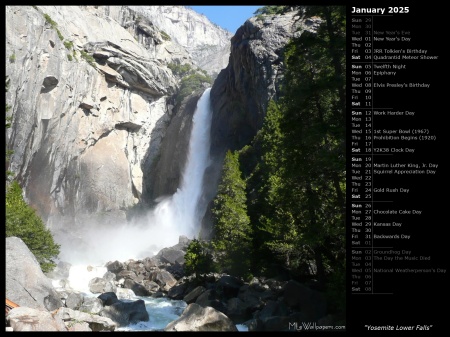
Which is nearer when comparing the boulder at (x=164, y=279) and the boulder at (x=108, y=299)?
the boulder at (x=108, y=299)

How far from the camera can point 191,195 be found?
2160 inches

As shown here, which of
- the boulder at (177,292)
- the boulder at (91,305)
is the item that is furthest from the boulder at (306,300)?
the boulder at (177,292)

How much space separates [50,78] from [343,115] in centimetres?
4035

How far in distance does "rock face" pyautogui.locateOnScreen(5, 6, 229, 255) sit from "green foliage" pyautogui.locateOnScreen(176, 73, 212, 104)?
1.40 metres

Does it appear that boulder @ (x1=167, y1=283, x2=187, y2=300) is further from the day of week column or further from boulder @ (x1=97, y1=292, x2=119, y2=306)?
the day of week column

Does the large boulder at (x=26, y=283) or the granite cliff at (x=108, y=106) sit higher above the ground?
the granite cliff at (x=108, y=106)

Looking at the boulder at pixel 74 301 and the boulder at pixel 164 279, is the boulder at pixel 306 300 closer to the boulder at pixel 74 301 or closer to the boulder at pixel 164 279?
the boulder at pixel 74 301

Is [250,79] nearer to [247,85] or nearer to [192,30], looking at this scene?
[247,85]

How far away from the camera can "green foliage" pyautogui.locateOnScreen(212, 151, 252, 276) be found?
27.3 metres

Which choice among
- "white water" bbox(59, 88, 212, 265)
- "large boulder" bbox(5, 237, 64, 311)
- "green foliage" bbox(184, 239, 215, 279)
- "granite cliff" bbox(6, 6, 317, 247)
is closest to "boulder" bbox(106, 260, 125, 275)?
"green foliage" bbox(184, 239, 215, 279)

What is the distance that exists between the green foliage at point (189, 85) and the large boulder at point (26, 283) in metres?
53.9

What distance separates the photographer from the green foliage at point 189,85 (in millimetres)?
70125

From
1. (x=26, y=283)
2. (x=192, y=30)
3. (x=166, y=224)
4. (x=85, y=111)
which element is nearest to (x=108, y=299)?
(x=26, y=283)

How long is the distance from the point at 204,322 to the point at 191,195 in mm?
41541
